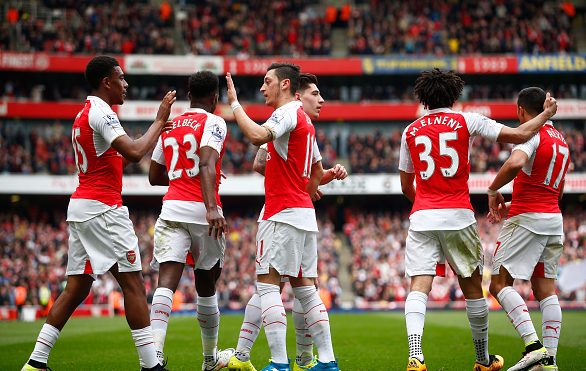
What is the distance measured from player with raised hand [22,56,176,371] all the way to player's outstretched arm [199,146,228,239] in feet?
1.65

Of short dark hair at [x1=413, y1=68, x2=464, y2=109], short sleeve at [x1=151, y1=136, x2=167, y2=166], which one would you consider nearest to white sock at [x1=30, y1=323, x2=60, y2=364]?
short sleeve at [x1=151, y1=136, x2=167, y2=166]

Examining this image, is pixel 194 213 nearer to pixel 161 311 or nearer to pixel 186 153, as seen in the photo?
pixel 186 153

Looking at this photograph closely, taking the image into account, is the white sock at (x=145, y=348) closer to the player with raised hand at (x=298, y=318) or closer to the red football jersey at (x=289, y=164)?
the player with raised hand at (x=298, y=318)

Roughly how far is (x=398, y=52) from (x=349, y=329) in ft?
80.8

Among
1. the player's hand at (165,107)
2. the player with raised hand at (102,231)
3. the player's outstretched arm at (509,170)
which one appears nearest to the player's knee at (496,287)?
the player's outstretched arm at (509,170)

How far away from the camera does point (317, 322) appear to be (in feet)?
18.7

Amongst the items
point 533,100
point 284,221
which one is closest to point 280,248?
point 284,221

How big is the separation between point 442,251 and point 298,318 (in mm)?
1674

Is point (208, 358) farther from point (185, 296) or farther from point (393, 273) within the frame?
point (393, 273)

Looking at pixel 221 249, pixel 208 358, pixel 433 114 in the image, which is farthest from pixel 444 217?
pixel 208 358

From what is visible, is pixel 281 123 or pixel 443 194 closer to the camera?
pixel 281 123

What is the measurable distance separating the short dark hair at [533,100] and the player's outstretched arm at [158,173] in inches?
156

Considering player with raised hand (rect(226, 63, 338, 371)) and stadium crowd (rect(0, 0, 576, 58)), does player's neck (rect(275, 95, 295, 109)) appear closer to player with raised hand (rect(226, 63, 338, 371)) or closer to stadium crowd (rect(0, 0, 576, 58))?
player with raised hand (rect(226, 63, 338, 371))

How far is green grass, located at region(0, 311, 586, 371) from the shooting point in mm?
7914
